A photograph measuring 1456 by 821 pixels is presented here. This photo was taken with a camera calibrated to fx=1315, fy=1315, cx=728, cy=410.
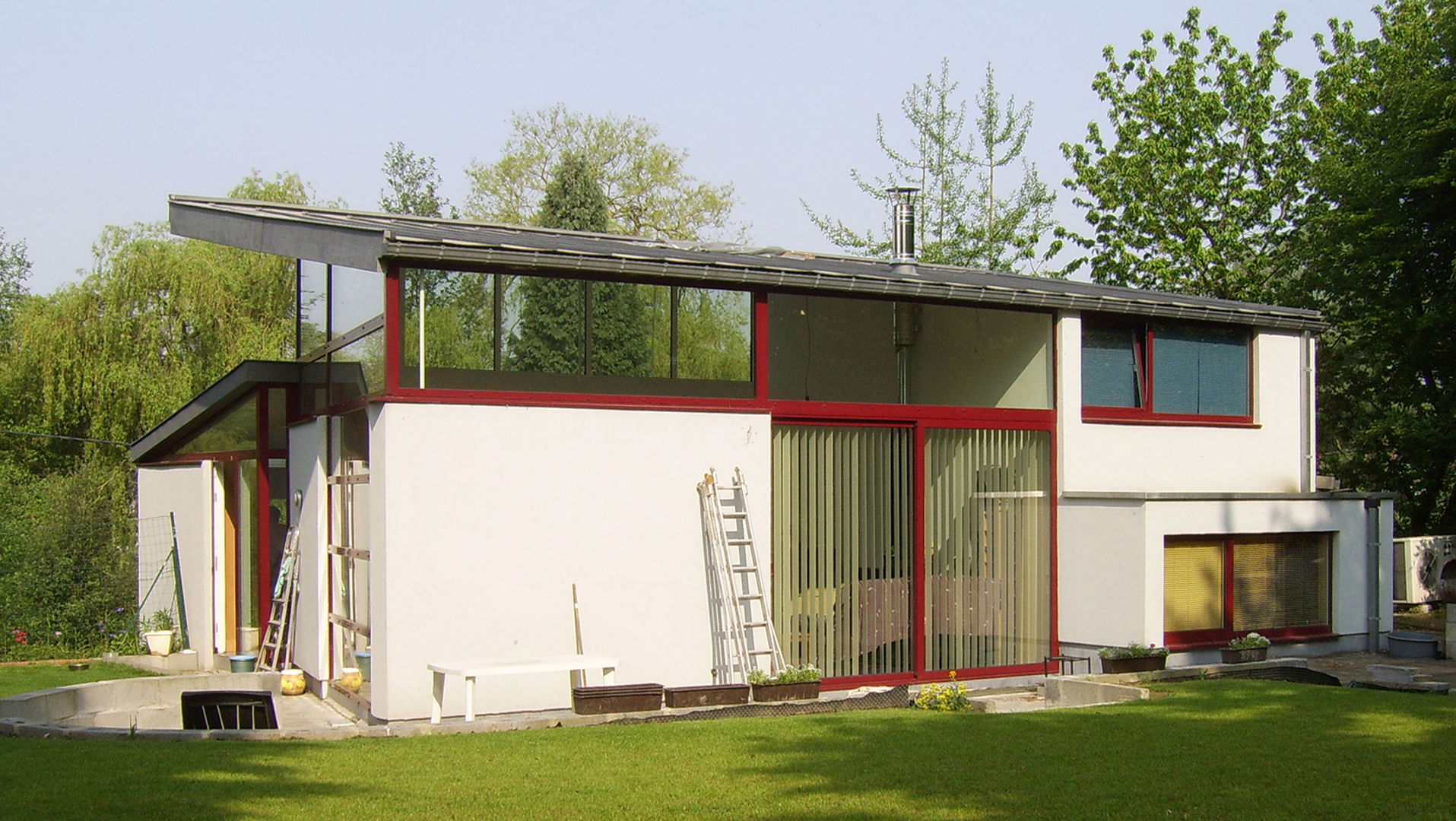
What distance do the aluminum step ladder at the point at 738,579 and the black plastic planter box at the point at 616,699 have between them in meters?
1.21

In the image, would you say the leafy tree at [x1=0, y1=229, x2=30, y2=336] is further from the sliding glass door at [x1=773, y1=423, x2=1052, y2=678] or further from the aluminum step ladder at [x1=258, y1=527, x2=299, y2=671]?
the sliding glass door at [x1=773, y1=423, x2=1052, y2=678]

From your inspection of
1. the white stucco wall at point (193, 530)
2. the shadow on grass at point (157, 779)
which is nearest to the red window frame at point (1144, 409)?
the shadow on grass at point (157, 779)

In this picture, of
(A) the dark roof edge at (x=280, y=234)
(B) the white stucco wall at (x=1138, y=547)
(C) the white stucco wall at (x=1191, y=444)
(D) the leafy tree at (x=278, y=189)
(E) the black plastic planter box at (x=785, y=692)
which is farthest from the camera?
(D) the leafy tree at (x=278, y=189)

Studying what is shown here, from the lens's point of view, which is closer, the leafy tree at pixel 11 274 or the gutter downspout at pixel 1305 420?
the gutter downspout at pixel 1305 420

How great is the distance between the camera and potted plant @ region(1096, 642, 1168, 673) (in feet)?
44.5

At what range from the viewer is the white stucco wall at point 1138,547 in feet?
45.7

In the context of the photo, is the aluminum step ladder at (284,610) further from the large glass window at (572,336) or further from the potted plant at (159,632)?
the large glass window at (572,336)

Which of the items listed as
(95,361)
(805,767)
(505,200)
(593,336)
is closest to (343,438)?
(593,336)

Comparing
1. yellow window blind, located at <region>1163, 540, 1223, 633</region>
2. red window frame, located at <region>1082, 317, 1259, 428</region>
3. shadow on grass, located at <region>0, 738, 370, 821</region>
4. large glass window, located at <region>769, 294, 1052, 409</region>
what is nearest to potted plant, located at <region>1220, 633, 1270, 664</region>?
yellow window blind, located at <region>1163, 540, 1223, 633</region>

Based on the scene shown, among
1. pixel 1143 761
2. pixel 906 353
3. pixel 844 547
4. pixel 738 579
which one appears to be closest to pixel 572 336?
pixel 738 579

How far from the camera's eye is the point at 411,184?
138 feet

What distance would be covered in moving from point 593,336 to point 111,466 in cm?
1713

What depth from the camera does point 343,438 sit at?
507 inches

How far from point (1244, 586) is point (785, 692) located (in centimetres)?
624
